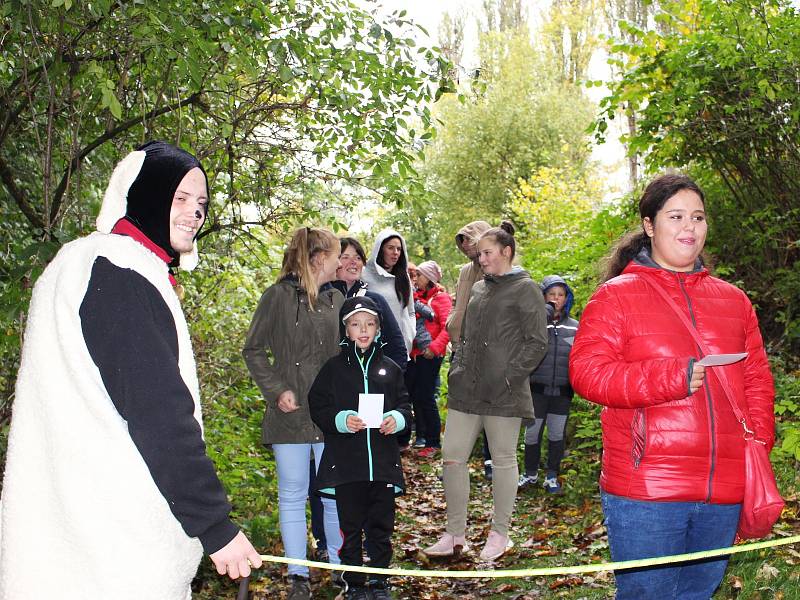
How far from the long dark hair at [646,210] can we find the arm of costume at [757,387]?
20.9 inches

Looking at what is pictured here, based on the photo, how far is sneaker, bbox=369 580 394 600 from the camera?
5.04m

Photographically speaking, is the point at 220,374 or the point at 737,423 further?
the point at 220,374

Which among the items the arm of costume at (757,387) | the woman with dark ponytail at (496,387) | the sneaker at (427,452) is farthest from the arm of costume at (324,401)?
the sneaker at (427,452)

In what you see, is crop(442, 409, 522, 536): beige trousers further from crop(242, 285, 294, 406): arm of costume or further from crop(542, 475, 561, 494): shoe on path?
crop(542, 475, 561, 494): shoe on path

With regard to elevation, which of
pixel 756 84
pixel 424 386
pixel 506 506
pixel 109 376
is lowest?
pixel 506 506

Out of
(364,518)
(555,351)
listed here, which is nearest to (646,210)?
(364,518)

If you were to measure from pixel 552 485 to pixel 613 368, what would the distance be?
509 centimetres

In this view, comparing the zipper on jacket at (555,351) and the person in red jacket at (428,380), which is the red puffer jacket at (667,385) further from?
the person in red jacket at (428,380)

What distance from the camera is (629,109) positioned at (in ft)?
31.8

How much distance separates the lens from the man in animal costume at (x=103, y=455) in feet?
7.62

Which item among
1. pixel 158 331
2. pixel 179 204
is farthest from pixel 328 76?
pixel 158 331

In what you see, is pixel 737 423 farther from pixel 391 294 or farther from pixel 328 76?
pixel 391 294

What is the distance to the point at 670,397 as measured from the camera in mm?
3055

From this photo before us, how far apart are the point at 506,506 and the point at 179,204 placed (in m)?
4.34
